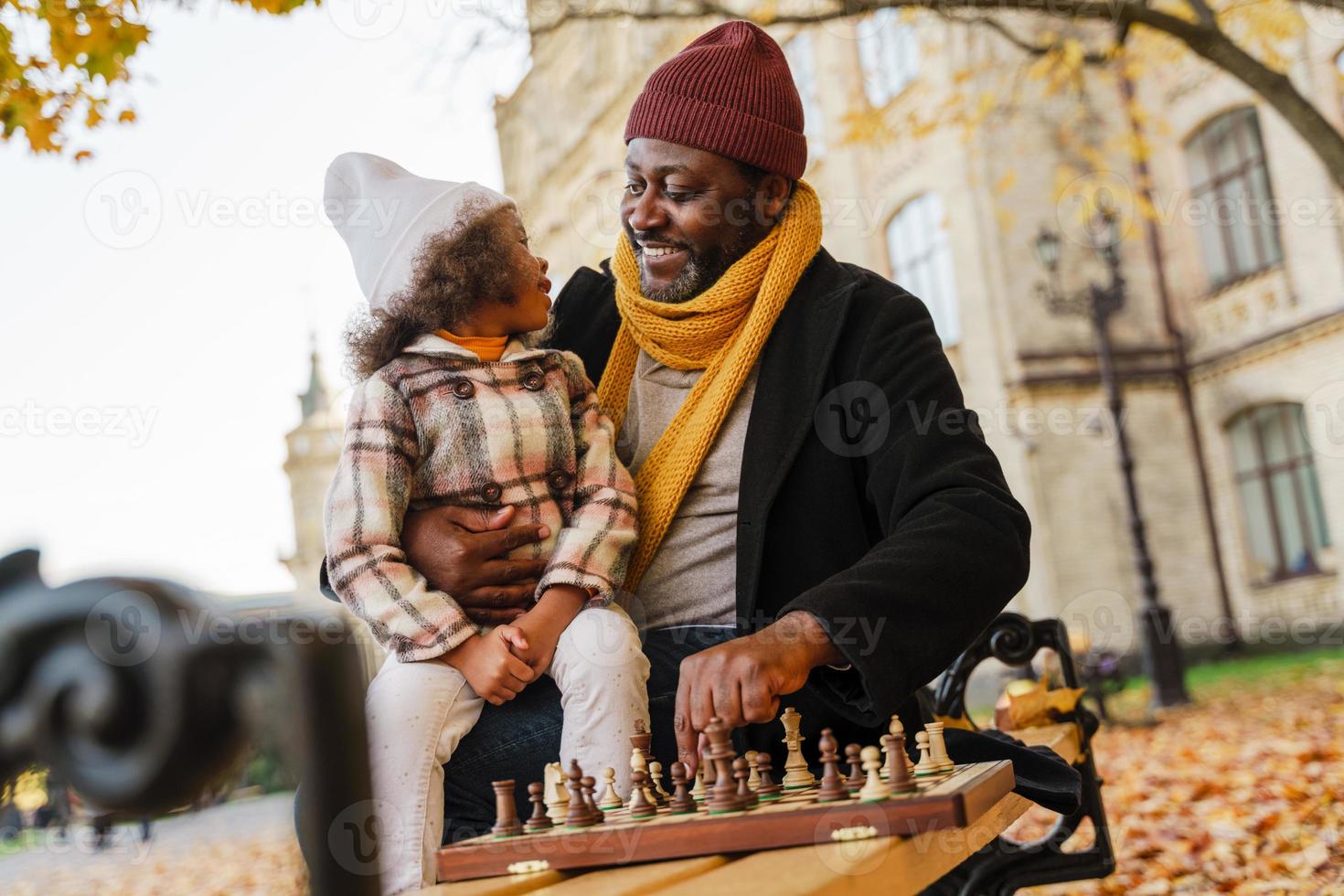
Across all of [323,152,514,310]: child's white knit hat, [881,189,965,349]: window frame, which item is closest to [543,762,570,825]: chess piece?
[323,152,514,310]: child's white knit hat

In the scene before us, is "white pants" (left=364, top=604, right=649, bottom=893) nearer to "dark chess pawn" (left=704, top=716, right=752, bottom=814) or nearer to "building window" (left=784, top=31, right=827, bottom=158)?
"dark chess pawn" (left=704, top=716, right=752, bottom=814)

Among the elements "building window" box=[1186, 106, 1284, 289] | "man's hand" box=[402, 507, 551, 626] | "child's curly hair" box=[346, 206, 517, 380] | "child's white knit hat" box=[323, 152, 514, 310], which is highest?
"building window" box=[1186, 106, 1284, 289]

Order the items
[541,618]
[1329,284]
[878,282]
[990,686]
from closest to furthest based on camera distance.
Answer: [541,618], [878,282], [1329,284], [990,686]

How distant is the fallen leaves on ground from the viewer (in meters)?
5.69

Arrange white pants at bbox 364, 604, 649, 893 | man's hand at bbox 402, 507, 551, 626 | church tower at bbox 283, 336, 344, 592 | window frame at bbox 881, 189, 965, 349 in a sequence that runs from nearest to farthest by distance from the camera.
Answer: white pants at bbox 364, 604, 649, 893, man's hand at bbox 402, 507, 551, 626, window frame at bbox 881, 189, 965, 349, church tower at bbox 283, 336, 344, 592

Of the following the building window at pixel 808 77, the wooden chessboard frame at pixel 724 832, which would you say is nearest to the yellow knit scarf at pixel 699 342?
the wooden chessboard frame at pixel 724 832

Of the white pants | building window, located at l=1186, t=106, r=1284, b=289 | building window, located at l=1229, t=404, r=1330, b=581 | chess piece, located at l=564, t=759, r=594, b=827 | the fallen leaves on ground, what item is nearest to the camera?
chess piece, located at l=564, t=759, r=594, b=827

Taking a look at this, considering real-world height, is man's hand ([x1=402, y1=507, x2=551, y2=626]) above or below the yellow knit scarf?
below

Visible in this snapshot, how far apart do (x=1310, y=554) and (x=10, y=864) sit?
18159 mm

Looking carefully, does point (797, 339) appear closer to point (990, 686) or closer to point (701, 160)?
point (701, 160)

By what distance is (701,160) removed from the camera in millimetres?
2826

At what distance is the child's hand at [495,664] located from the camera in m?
2.15

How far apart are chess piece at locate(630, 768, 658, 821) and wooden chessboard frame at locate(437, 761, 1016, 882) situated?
2 cm

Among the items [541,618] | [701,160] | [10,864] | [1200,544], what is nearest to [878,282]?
[701,160]
